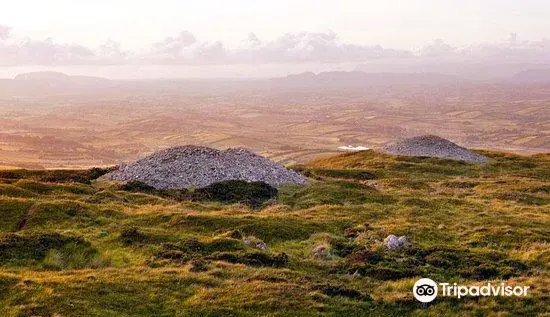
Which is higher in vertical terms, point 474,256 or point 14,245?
point 14,245

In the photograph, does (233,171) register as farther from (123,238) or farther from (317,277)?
(317,277)

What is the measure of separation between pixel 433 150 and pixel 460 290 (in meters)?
87.3

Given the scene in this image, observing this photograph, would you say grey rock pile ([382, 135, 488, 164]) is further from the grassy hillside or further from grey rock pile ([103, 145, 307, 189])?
grey rock pile ([103, 145, 307, 189])

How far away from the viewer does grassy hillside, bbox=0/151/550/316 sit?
68.3 feet

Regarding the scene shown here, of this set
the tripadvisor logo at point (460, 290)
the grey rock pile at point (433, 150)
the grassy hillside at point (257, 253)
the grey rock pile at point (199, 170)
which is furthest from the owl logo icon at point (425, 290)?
the grey rock pile at point (433, 150)

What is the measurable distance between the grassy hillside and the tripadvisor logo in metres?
0.51

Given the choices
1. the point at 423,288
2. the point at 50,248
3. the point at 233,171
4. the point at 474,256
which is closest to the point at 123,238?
the point at 50,248

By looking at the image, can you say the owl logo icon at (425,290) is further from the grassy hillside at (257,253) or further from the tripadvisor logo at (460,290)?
the grassy hillside at (257,253)

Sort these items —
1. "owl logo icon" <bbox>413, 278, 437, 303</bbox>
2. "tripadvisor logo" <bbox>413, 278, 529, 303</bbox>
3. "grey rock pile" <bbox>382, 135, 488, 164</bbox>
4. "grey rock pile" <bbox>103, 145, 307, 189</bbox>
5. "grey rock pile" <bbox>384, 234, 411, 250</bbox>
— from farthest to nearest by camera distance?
"grey rock pile" <bbox>382, 135, 488, 164</bbox>
"grey rock pile" <bbox>103, 145, 307, 189</bbox>
"grey rock pile" <bbox>384, 234, 411, 250</bbox>
"tripadvisor logo" <bbox>413, 278, 529, 303</bbox>
"owl logo icon" <bbox>413, 278, 437, 303</bbox>

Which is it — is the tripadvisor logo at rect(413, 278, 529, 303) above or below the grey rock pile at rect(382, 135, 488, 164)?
above

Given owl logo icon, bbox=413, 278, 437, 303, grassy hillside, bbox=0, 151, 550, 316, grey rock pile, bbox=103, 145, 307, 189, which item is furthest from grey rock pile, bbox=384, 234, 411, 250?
grey rock pile, bbox=103, 145, 307, 189

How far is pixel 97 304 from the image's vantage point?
20.0 meters

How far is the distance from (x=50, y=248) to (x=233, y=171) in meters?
33.2

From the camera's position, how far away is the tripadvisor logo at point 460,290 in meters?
22.3
